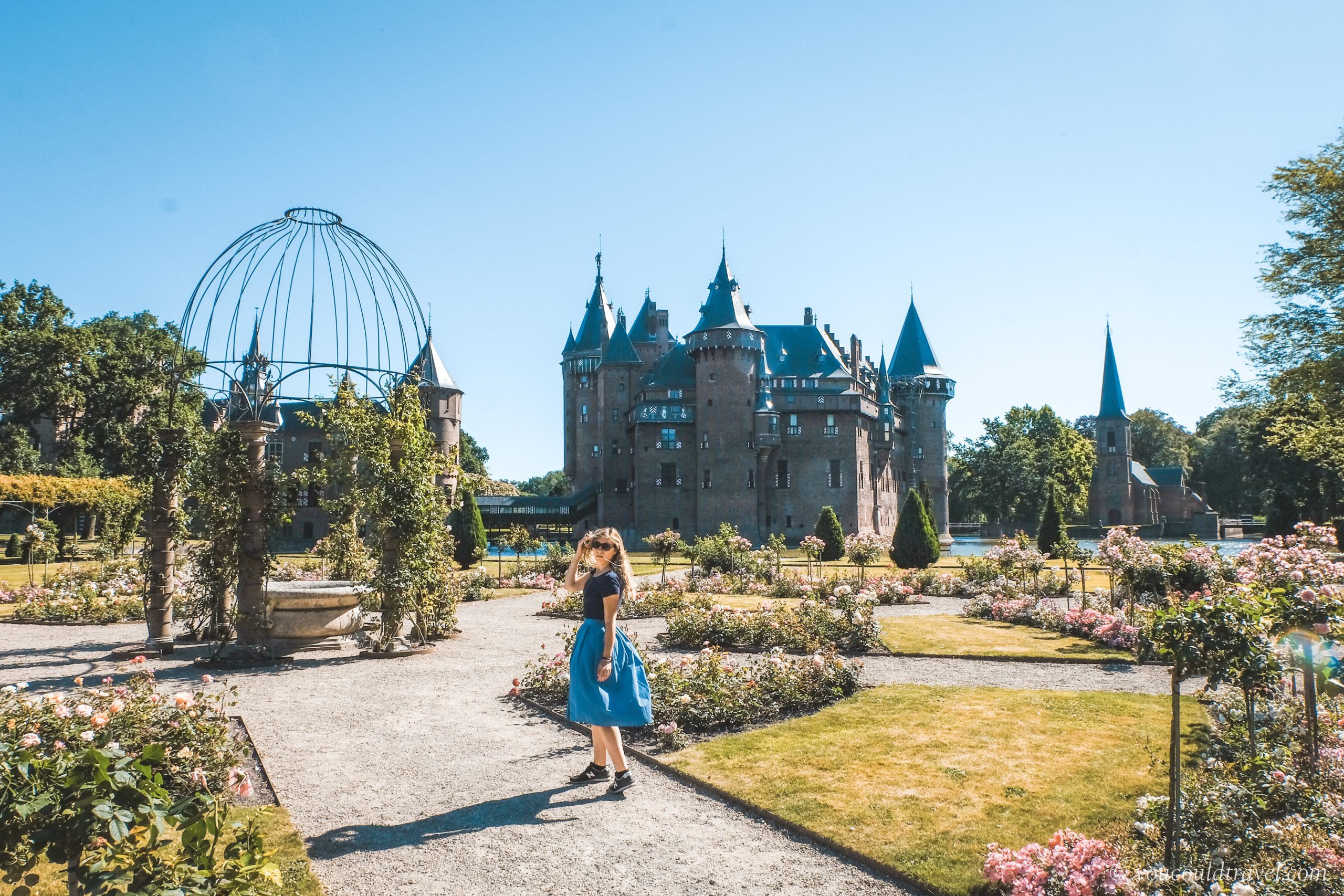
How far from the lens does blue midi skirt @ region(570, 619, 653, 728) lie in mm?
6180

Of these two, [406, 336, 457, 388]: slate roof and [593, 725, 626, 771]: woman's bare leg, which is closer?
[593, 725, 626, 771]: woman's bare leg

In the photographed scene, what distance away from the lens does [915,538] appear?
27812 millimetres

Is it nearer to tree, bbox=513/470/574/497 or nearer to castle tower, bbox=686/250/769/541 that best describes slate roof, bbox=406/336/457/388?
castle tower, bbox=686/250/769/541

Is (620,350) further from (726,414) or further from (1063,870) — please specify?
(1063,870)

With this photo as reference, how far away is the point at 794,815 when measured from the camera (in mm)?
5770

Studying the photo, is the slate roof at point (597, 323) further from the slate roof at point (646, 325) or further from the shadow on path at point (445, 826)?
the shadow on path at point (445, 826)

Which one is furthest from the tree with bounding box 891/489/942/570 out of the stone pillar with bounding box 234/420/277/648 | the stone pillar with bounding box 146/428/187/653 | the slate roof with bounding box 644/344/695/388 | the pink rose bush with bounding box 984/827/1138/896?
the slate roof with bounding box 644/344/695/388

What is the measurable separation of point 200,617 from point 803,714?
9522mm

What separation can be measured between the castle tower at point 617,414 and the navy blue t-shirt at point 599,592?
48.3m

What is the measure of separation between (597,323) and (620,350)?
503cm

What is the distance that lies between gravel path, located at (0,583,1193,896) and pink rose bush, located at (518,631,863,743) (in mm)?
589

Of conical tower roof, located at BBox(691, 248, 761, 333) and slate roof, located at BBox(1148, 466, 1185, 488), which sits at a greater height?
conical tower roof, located at BBox(691, 248, 761, 333)

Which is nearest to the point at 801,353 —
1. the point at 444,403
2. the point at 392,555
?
the point at 444,403

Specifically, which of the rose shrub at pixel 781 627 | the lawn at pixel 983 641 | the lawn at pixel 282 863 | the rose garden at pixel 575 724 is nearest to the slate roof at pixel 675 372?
the rose garden at pixel 575 724
